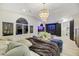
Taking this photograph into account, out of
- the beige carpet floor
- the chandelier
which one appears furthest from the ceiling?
the beige carpet floor

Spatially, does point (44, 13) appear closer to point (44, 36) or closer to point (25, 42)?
point (44, 36)

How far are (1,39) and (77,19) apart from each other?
1324 millimetres

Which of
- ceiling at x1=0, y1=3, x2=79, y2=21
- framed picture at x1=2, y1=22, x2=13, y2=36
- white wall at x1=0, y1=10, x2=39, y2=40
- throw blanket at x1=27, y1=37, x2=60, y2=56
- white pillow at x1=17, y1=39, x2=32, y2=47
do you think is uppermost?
ceiling at x1=0, y1=3, x2=79, y2=21

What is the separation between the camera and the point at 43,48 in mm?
2225

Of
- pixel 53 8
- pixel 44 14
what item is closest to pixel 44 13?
pixel 44 14

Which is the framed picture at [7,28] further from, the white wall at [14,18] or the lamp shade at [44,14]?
the lamp shade at [44,14]

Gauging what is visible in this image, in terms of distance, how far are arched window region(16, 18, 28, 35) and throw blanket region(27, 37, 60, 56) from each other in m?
0.20

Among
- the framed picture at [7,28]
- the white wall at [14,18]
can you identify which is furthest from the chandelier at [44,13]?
the framed picture at [7,28]

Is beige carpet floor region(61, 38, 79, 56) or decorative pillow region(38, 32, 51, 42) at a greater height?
decorative pillow region(38, 32, 51, 42)

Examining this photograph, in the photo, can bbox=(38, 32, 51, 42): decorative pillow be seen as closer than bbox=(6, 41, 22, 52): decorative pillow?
No

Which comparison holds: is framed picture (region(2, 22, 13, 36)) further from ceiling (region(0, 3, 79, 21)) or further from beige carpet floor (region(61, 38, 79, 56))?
beige carpet floor (region(61, 38, 79, 56))

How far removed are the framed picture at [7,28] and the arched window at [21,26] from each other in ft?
0.37

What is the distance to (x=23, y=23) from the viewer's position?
7.38 ft

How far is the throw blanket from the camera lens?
2211mm
